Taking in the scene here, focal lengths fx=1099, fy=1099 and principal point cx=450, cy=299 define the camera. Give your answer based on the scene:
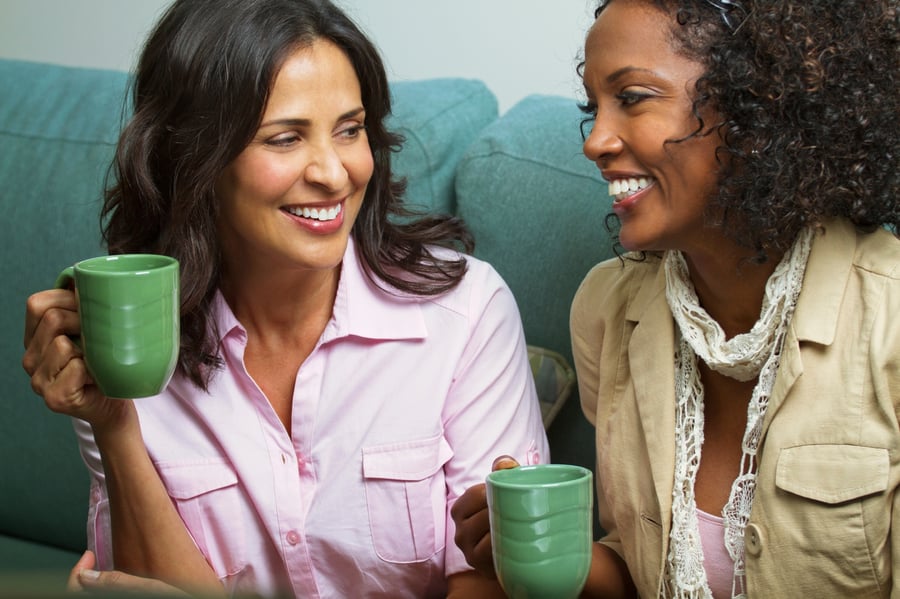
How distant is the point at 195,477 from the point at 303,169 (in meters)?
0.46

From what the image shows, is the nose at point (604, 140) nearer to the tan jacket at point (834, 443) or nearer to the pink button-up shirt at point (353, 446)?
the tan jacket at point (834, 443)

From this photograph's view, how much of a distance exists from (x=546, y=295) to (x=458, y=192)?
0.83ft

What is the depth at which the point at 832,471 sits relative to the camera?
119cm

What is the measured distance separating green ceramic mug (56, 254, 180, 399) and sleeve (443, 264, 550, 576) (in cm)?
52

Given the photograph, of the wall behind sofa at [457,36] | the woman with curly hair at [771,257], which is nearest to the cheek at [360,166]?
the woman with curly hair at [771,257]

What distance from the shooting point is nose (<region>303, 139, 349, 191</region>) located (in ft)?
4.67

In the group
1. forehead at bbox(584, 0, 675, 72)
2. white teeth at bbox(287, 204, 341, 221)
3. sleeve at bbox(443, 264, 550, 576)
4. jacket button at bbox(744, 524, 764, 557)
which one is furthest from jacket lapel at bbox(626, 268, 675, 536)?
white teeth at bbox(287, 204, 341, 221)

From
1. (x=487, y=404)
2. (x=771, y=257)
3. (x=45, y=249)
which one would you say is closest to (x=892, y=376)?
(x=771, y=257)

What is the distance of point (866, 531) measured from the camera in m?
1.18

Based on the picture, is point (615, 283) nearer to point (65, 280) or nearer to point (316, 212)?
point (316, 212)

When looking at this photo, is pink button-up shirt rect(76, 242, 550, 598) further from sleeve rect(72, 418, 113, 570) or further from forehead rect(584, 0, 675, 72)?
forehead rect(584, 0, 675, 72)

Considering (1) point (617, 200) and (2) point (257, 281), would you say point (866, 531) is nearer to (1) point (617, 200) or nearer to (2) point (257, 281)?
(1) point (617, 200)

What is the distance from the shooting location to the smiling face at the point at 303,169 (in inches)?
56.3

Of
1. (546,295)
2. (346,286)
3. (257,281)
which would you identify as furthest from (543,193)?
(257,281)
